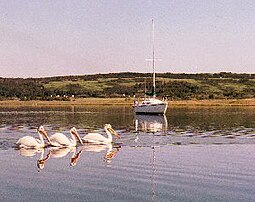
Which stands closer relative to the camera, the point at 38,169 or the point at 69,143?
the point at 38,169

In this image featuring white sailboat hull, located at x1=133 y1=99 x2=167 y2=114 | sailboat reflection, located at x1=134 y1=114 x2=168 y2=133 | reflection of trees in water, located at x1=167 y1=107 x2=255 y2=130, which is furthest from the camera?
white sailboat hull, located at x1=133 y1=99 x2=167 y2=114

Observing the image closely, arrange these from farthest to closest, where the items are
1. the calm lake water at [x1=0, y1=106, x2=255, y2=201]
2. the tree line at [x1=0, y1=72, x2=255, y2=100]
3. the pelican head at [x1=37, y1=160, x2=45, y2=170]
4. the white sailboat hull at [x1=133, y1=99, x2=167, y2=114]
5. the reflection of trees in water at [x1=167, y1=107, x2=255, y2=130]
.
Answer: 1. the tree line at [x1=0, y1=72, x2=255, y2=100]
2. the white sailboat hull at [x1=133, y1=99, x2=167, y2=114]
3. the reflection of trees in water at [x1=167, y1=107, x2=255, y2=130]
4. the pelican head at [x1=37, y1=160, x2=45, y2=170]
5. the calm lake water at [x1=0, y1=106, x2=255, y2=201]

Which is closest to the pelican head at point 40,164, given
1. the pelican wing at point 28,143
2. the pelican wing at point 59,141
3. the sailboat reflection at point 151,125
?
the pelican wing at point 28,143

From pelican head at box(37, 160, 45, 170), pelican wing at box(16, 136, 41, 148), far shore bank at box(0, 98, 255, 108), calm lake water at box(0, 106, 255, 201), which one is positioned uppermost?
pelican wing at box(16, 136, 41, 148)

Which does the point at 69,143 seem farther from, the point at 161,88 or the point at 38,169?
the point at 161,88

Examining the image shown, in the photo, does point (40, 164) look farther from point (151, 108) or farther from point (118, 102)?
point (118, 102)

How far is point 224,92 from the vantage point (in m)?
131

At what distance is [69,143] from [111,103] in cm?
8945

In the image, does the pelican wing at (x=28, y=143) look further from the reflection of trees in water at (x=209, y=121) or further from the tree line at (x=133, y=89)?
the tree line at (x=133, y=89)

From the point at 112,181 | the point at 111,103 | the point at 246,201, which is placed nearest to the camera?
the point at 246,201

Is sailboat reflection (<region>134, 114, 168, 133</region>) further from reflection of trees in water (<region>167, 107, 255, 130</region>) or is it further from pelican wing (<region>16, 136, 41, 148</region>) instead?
pelican wing (<region>16, 136, 41, 148</region>)

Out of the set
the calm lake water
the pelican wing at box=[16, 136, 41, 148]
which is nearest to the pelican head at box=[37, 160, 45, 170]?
the calm lake water

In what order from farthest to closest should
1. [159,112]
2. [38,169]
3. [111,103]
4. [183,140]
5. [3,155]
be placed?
1. [111,103]
2. [159,112]
3. [183,140]
4. [3,155]
5. [38,169]

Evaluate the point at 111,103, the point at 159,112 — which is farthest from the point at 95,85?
the point at 159,112
